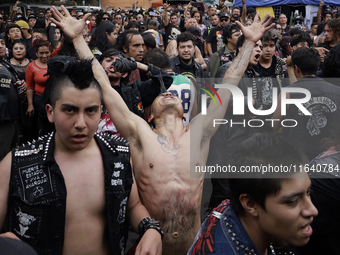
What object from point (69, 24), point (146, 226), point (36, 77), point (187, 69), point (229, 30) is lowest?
point (146, 226)

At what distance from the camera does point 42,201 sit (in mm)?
2092

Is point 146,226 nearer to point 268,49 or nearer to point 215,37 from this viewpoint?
point 268,49

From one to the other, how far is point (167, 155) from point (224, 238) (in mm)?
1334

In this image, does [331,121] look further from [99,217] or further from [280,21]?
[280,21]

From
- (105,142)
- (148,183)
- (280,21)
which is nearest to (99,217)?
(105,142)

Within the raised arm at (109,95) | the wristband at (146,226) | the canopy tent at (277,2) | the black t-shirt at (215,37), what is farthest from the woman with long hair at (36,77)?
the canopy tent at (277,2)

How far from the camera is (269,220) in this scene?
1.85 meters

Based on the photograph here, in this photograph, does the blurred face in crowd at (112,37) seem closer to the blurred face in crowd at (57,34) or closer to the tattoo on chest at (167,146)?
the blurred face in crowd at (57,34)

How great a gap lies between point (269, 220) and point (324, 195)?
24.6 inches

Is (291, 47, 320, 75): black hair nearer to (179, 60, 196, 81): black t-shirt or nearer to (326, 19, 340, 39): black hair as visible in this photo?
(179, 60, 196, 81): black t-shirt

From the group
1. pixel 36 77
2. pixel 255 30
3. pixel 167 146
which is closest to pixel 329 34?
pixel 255 30

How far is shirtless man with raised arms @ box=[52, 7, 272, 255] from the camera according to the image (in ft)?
9.68

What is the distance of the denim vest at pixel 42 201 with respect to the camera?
6.81 ft

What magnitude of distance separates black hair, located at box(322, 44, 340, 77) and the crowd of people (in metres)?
0.01
